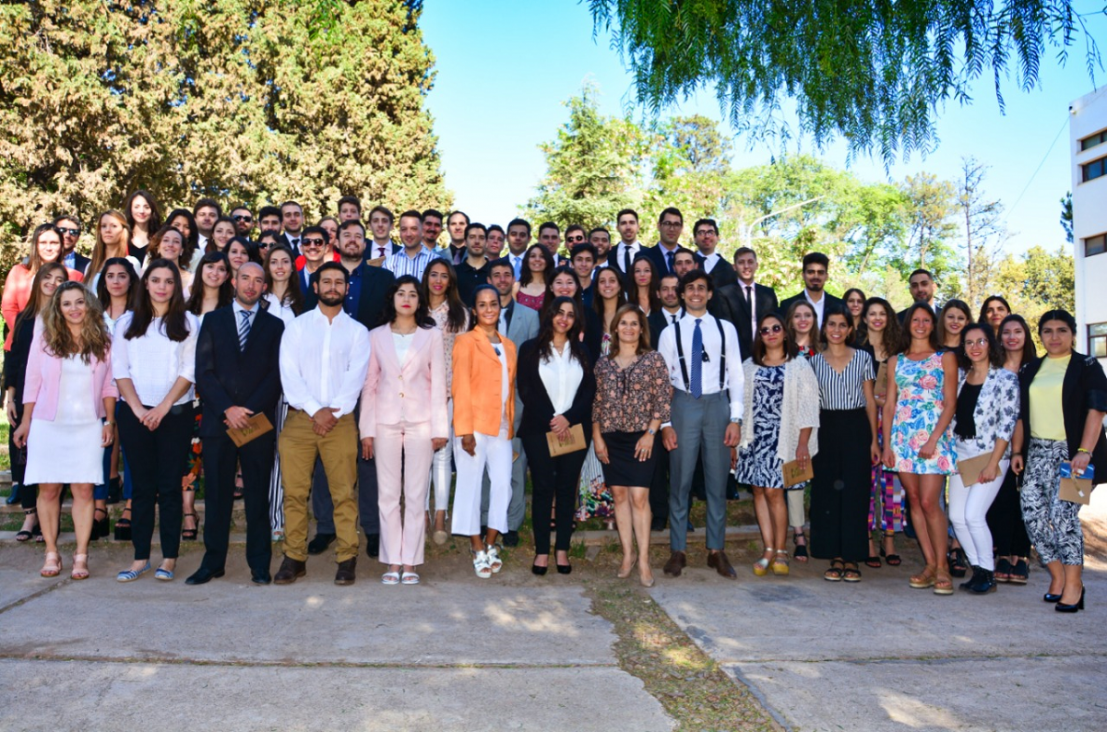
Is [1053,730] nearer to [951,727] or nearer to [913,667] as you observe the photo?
[951,727]

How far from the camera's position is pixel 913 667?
4.50 m

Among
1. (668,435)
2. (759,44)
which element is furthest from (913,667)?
(759,44)

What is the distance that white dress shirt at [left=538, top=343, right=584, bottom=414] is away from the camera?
21.2 ft

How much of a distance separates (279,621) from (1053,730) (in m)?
4.06

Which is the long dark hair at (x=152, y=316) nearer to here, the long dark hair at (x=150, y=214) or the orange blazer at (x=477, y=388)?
the long dark hair at (x=150, y=214)

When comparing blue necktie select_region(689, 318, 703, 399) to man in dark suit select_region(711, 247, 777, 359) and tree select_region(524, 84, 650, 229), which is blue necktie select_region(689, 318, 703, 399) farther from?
tree select_region(524, 84, 650, 229)

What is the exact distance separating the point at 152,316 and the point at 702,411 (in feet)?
Result: 13.5

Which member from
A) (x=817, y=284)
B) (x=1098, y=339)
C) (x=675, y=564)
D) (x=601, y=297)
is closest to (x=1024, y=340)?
(x=817, y=284)

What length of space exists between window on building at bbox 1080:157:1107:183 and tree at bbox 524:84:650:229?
17693 mm

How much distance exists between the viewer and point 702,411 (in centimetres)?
656

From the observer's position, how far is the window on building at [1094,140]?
2869cm

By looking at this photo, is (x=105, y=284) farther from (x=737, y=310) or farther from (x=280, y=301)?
(x=737, y=310)

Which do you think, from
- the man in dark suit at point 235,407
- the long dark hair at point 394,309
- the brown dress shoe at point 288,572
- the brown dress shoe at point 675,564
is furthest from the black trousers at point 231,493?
the brown dress shoe at point 675,564

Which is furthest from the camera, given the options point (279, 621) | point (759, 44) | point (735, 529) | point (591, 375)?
point (735, 529)
